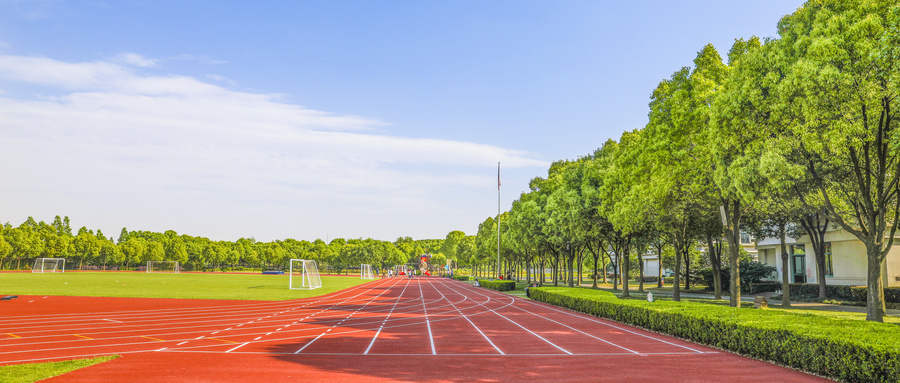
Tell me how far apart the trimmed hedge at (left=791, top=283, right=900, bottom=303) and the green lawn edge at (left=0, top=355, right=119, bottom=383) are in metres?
37.6

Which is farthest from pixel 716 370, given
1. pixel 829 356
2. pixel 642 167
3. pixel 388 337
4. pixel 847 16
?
pixel 642 167

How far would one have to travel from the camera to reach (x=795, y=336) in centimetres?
1248

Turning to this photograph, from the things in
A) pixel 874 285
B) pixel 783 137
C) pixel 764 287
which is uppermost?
pixel 783 137

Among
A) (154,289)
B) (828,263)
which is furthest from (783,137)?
(154,289)

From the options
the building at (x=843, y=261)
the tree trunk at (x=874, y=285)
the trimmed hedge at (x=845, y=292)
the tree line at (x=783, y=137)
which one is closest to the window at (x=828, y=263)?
the building at (x=843, y=261)

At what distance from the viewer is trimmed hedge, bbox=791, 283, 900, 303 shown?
30062mm

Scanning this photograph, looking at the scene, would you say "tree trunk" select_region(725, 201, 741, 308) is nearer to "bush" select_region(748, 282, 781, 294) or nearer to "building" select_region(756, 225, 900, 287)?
"building" select_region(756, 225, 900, 287)

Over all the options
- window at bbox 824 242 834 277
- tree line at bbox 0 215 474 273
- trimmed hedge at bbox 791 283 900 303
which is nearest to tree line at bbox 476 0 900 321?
trimmed hedge at bbox 791 283 900 303

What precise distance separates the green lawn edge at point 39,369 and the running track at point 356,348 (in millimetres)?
415

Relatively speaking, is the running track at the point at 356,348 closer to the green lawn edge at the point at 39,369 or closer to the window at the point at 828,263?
the green lawn edge at the point at 39,369

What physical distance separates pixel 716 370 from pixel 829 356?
Answer: 2.25 metres

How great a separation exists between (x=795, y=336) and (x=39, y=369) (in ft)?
56.2

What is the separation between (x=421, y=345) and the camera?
51.8 feet

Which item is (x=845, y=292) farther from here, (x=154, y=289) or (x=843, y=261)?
(x=154, y=289)
